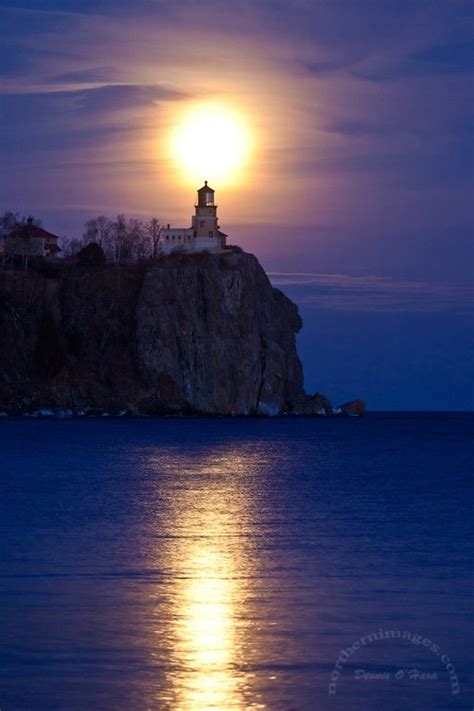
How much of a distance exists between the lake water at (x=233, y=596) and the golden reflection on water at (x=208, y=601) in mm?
40

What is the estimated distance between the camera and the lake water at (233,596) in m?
12.6

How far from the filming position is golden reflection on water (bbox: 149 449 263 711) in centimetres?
1239

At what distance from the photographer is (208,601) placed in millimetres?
17453

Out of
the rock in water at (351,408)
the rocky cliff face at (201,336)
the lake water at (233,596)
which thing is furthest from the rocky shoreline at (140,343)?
the lake water at (233,596)

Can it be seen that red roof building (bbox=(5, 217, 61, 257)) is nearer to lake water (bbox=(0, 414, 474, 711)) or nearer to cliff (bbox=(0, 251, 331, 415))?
cliff (bbox=(0, 251, 331, 415))

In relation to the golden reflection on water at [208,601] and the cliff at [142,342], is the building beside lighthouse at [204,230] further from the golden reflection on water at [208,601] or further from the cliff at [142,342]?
the golden reflection on water at [208,601]

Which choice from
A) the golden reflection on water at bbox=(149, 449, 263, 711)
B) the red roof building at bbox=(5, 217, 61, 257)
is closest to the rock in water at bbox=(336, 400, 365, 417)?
the red roof building at bbox=(5, 217, 61, 257)

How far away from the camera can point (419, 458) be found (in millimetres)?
67188

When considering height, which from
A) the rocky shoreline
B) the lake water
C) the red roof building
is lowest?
the lake water

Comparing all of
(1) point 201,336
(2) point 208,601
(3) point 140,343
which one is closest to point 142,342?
(3) point 140,343

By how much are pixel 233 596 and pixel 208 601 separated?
604 millimetres

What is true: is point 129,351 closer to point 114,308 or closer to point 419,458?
point 114,308

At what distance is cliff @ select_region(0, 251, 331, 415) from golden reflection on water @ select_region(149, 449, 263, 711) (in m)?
83.3

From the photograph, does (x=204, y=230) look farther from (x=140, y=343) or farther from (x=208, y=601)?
(x=208, y=601)
